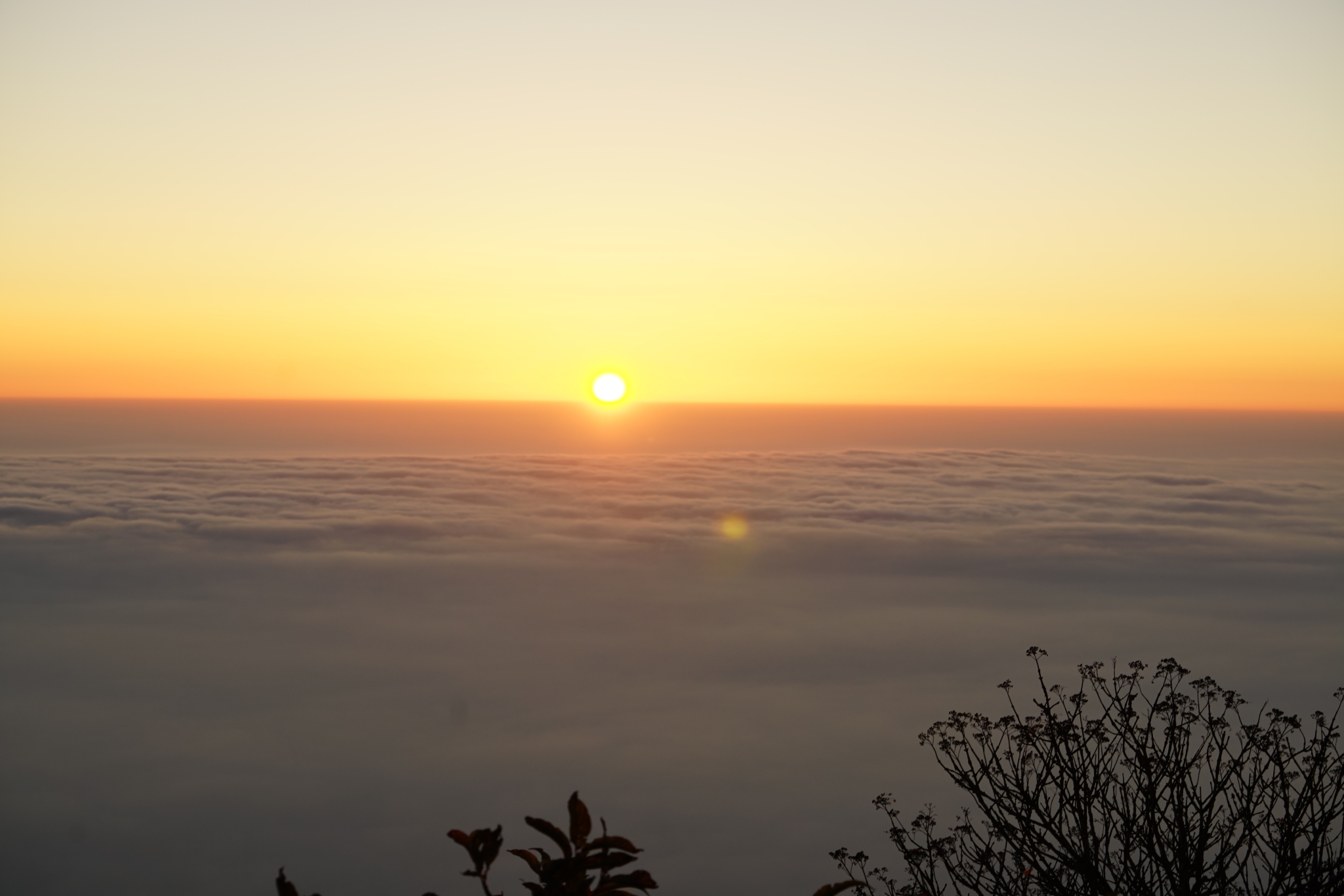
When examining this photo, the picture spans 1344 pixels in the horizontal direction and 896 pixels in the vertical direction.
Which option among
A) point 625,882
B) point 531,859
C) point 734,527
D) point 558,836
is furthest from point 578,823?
point 734,527

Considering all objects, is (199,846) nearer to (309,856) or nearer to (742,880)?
(309,856)

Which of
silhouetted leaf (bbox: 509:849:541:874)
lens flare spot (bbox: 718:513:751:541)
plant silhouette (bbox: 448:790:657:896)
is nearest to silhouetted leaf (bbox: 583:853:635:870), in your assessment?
plant silhouette (bbox: 448:790:657:896)

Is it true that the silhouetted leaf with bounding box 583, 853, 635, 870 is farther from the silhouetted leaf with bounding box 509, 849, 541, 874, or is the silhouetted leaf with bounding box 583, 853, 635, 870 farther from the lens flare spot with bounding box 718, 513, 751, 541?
the lens flare spot with bounding box 718, 513, 751, 541

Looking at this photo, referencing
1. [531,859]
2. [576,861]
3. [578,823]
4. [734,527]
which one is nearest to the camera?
[576,861]

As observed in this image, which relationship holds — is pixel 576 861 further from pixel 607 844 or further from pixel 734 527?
pixel 734 527

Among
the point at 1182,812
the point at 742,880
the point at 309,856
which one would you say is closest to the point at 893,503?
the point at 742,880

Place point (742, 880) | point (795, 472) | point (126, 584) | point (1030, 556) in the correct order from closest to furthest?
point (742, 880), point (126, 584), point (1030, 556), point (795, 472)
